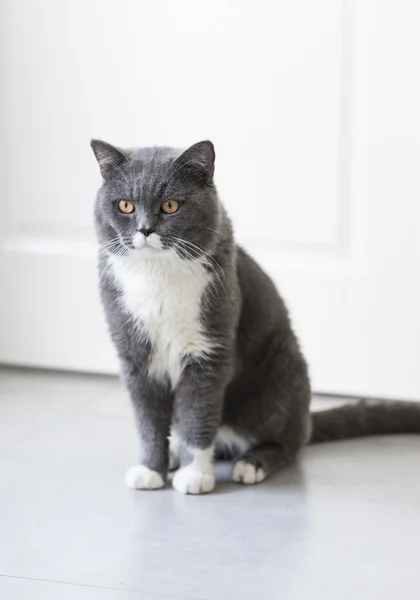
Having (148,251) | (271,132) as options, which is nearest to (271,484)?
(148,251)

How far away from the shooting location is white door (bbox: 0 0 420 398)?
2.01m

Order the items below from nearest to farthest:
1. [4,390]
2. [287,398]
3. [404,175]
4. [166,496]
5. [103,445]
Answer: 1. [166,496]
2. [287,398]
3. [103,445]
4. [404,175]
5. [4,390]

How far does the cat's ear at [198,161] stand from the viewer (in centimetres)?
150

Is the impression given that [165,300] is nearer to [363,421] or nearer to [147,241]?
[147,241]

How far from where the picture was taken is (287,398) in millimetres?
1742

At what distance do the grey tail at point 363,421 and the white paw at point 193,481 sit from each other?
33 centimetres

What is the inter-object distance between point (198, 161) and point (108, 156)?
0.48 feet

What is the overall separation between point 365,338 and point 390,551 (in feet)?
2.49

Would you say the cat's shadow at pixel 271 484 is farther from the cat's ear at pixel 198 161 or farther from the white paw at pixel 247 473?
the cat's ear at pixel 198 161

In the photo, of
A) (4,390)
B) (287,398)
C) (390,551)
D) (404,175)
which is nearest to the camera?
(390,551)

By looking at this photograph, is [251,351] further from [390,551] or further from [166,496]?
[390,551]

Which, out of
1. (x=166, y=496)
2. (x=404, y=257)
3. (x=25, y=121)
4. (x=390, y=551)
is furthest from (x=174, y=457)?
(x=25, y=121)

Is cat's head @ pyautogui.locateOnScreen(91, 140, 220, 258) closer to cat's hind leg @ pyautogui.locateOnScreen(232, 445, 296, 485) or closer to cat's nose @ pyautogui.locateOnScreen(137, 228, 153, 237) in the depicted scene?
cat's nose @ pyautogui.locateOnScreen(137, 228, 153, 237)

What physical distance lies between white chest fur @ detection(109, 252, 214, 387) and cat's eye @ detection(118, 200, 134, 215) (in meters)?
0.07
